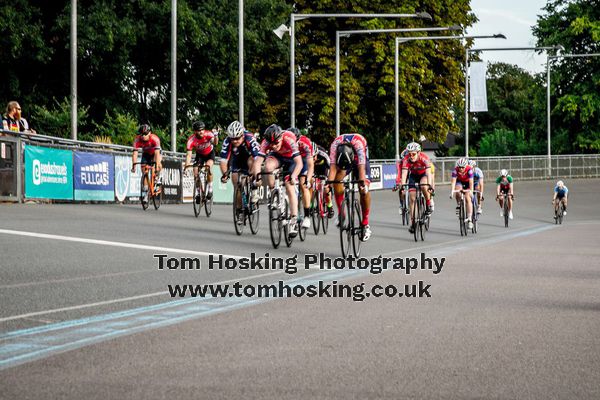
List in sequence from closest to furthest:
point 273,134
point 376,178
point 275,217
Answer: point 273,134 < point 275,217 < point 376,178

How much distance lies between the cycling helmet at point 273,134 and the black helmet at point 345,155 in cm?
121

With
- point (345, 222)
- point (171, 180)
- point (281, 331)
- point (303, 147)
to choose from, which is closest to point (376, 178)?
point (171, 180)

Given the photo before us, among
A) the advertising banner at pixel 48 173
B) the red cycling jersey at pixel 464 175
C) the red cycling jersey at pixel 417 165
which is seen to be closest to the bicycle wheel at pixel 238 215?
the red cycling jersey at pixel 417 165

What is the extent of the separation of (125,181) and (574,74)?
54.4 metres

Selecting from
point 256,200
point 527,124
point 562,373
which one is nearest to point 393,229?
point 256,200

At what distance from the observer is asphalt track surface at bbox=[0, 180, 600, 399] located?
6184 mm

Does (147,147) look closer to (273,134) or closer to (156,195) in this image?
(156,195)

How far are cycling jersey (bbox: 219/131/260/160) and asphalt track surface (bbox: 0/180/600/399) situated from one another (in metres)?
2.24

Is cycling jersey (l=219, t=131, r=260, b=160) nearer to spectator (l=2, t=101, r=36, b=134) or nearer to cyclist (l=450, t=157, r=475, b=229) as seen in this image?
spectator (l=2, t=101, r=36, b=134)

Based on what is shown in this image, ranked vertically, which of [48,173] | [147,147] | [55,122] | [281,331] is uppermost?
[55,122]

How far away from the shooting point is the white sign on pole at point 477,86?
53.4 meters

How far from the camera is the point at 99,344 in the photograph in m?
7.57

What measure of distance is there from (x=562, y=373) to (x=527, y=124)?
11846cm

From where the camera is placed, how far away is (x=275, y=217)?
661 inches
